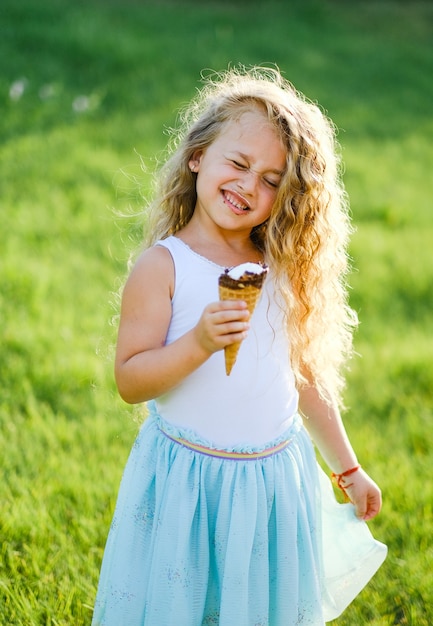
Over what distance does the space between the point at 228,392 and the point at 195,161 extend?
0.69 meters

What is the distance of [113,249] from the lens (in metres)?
5.23

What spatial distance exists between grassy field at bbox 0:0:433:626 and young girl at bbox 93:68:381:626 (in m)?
0.55

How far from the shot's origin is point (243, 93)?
2.21m

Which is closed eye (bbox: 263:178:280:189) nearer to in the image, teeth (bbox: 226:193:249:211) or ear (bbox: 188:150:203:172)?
teeth (bbox: 226:193:249:211)

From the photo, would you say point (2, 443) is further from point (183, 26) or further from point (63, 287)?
point (183, 26)

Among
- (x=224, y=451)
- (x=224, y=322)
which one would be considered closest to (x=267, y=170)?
(x=224, y=322)

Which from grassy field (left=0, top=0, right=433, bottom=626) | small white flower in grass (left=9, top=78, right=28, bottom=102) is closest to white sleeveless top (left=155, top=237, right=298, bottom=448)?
grassy field (left=0, top=0, right=433, bottom=626)

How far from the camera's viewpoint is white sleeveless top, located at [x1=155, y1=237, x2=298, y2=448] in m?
2.06

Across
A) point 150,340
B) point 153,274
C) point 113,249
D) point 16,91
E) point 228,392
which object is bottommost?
point 228,392

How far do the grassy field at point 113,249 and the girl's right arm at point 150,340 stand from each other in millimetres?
530

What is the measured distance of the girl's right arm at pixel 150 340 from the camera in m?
1.93

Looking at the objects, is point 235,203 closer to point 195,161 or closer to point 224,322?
→ point 195,161

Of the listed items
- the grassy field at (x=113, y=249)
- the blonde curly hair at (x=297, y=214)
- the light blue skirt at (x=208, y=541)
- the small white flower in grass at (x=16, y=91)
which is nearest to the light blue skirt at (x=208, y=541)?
the light blue skirt at (x=208, y=541)

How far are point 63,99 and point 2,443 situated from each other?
4.47 m
